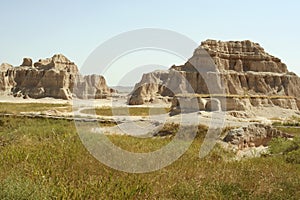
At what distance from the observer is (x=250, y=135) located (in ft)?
51.6

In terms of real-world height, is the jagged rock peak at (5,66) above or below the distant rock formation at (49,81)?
above

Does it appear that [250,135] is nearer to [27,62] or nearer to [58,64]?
[58,64]

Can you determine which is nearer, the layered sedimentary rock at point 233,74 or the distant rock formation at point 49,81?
the layered sedimentary rock at point 233,74

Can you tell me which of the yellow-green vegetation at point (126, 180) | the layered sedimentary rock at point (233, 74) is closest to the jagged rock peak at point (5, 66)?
the layered sedimentary rock at point (233, 74)

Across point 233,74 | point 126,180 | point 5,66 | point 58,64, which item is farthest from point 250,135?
point 5,66

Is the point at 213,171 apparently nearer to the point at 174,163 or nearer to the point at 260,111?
the point at 174,163

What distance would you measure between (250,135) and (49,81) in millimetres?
81505

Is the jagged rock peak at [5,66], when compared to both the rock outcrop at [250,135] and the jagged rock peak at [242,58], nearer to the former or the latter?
the jagged rock peak at [242,58]

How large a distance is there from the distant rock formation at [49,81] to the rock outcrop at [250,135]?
240 feet

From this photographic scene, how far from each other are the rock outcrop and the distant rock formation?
7330cm

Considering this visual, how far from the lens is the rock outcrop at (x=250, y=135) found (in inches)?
588

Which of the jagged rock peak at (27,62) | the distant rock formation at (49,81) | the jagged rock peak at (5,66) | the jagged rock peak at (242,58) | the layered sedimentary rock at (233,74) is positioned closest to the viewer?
the layered sedimentary rock at (233,74)

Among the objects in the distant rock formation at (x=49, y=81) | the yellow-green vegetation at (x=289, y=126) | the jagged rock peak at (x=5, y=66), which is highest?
the jagged rock peak at (x=5, y=66)

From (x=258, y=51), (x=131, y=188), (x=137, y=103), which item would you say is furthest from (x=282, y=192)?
(x=258, y=51)
